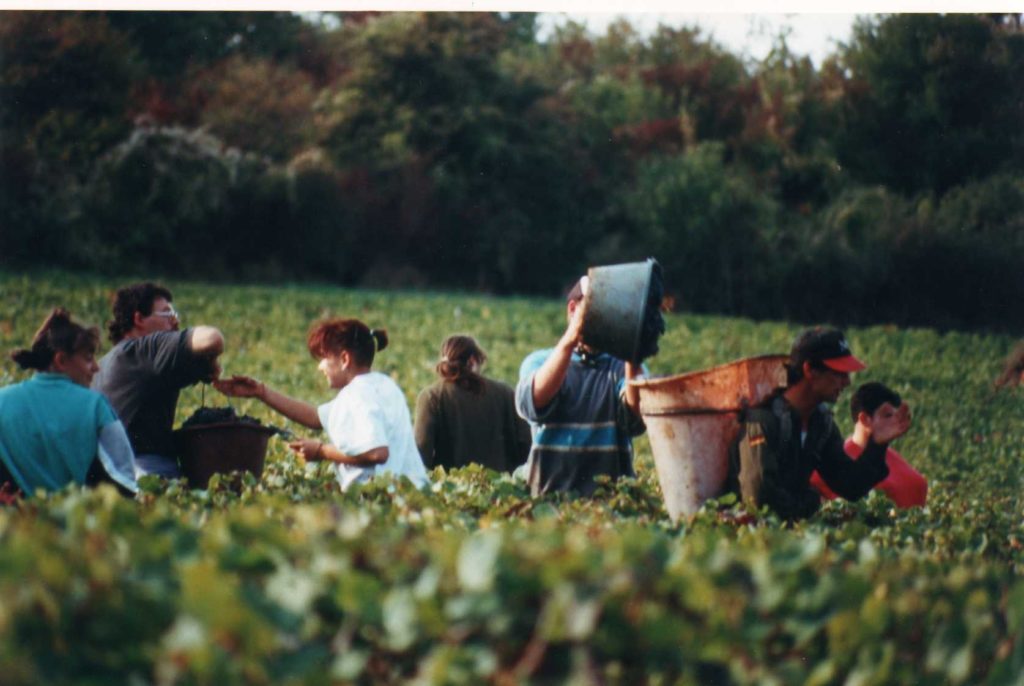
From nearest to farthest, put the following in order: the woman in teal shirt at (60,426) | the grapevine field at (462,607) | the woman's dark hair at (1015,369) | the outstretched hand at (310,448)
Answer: the grapevine field at (462,607)
the woman in teal shirt at (60,426)
the outstretched hand at (310,448)
the woman's dark hair at (1015,369)

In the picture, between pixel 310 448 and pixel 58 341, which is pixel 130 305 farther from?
pixel 310 448

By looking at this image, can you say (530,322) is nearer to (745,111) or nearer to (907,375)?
(907,375)

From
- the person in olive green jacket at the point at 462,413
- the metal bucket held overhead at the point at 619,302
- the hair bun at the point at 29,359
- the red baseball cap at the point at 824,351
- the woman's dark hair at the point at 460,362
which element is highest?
the metal bucket held overhead at the point at 619,302

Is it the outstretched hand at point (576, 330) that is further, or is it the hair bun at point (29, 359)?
the hair bun at point (29, 359)

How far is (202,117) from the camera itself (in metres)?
34.2

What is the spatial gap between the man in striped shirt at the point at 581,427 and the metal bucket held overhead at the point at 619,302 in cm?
66

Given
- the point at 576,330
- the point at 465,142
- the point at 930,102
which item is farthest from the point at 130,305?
the point at 465,142

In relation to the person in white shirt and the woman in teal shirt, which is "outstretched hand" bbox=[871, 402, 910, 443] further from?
the woman in teal shirt

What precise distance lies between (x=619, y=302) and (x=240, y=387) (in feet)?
6.36

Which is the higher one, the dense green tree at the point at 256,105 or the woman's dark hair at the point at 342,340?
the dense green tree at the point at 256,105

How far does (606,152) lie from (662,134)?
69.2 inches

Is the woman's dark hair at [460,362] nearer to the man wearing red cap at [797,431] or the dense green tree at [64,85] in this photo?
the man wearing red cap at [797,431]

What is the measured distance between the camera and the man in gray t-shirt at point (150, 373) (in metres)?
6.03

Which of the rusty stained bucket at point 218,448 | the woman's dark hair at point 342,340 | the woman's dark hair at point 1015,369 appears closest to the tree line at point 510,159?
the woman's dark hair at point 1015,369
